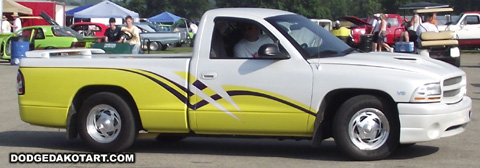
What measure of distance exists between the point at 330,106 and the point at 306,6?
79369 mm

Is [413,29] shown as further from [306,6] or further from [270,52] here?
[306,6]

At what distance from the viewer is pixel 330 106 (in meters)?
8.32

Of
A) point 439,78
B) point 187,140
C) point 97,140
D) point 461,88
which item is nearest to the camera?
point 439,78

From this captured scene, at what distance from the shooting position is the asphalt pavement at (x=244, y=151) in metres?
8.24

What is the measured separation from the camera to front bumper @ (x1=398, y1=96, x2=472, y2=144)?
7773 mm

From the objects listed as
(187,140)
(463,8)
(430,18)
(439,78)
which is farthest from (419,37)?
(463,8)

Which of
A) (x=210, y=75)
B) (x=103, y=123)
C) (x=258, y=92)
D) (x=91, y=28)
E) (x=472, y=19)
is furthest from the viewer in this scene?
(x=91, y=28)

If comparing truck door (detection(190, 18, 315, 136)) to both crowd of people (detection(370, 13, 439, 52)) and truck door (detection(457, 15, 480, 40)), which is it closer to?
crowd of people (detection(370, 13, 439, 52))

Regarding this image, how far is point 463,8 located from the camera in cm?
7712

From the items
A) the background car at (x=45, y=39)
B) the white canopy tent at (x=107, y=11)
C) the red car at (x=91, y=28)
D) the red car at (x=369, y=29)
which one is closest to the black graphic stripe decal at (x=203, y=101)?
the background car at (x=45, y=39)

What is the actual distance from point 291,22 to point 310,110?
1.18 metres

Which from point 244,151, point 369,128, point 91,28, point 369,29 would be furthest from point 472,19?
point 369,128

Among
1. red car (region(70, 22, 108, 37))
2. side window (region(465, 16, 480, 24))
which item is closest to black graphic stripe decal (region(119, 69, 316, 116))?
side window (region(465, 16, 480, 24))

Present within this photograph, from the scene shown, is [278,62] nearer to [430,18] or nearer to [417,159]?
[417,159]
